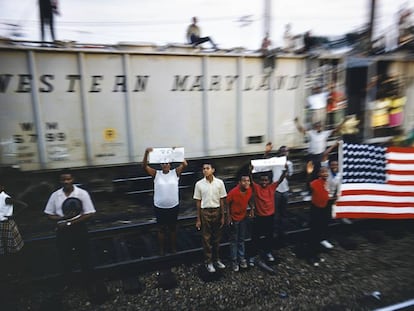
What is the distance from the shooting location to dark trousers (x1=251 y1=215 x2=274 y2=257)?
17.9 feet

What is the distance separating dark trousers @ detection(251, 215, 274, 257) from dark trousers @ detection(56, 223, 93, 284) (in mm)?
2591

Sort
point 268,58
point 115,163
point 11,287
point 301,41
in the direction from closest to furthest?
point 11,287 → point 115,163 → point 268,58 → point 301,41

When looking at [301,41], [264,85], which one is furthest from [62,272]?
[301,41]

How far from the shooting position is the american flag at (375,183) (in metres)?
6.38

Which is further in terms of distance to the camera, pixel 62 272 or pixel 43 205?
pixel 43 205

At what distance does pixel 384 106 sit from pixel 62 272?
388 inches

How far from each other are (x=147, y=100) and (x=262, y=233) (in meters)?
4.15

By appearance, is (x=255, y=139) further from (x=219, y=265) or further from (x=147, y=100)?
(x=219, y=265)

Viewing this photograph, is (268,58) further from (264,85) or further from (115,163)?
(115,163)

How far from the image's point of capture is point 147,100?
7820 millimetres

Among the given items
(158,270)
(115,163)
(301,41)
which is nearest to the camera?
(158,270)

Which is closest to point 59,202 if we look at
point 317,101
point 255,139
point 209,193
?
point 209,193

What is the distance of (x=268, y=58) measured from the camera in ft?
28.5

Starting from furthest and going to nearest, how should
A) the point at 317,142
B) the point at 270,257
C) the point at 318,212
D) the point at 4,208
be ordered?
the point at 317,142 → the point at 318,212 → the point at 270,257 → the point at 4,208
